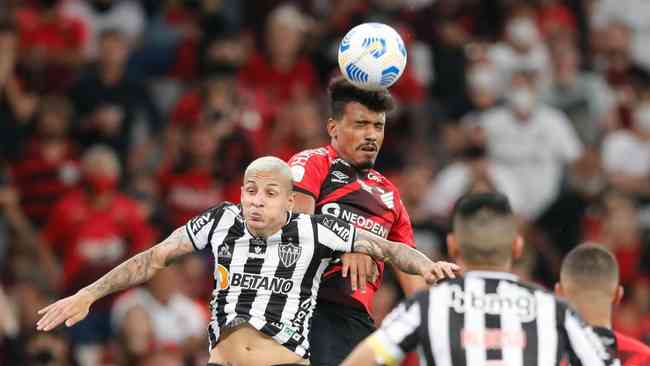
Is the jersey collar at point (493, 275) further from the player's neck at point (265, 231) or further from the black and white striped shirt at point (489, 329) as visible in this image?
the player's neck at point (265, 231)

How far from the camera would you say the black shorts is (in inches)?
332

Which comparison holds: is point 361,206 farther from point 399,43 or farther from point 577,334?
point 577,334

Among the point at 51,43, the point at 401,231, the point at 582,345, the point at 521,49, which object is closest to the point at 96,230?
the point at 51,43

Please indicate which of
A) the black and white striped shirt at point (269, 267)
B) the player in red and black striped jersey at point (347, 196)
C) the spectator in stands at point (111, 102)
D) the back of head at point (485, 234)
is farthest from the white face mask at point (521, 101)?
the back of head at point (485, 234)

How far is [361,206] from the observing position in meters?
8.66

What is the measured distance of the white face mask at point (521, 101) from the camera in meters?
16.1

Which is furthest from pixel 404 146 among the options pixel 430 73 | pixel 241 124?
pixel 241 124

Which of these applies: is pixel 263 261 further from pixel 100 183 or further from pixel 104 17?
pixel 104 17

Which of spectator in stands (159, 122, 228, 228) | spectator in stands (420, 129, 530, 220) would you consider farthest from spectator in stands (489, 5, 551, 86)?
spectator in stands (159, 122, 228, 228)

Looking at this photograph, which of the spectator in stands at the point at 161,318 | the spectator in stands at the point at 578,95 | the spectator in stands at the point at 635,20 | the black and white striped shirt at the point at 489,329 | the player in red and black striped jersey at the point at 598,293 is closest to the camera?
the black and white striped shirt at the point at 489,329

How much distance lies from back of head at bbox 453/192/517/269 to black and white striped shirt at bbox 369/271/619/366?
0.24ft

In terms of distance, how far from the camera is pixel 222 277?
7867 mm

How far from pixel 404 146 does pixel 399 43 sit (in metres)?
7.36

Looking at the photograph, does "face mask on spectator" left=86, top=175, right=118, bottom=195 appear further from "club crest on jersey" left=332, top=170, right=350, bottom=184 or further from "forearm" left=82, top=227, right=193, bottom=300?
"forearm" left=82, top=227, right=193, bottom=300
